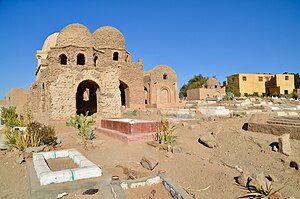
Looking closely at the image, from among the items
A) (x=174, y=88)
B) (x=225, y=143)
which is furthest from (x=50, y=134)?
(x=174, y=88)

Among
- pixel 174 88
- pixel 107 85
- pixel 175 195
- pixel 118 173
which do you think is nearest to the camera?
pixel 175 195

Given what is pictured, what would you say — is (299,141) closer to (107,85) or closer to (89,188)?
(89,188)

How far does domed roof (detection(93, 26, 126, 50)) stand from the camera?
23.1 m

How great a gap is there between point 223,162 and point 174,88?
23.4 meters

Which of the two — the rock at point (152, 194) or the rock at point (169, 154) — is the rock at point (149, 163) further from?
the rock at point (152, 194)

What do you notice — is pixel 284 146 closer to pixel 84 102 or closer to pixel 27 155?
pixel 27 155

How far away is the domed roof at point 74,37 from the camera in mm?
17125

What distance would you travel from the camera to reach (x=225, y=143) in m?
7.83

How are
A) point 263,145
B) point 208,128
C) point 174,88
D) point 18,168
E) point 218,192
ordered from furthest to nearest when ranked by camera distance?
1. point 174,88
2. point 208,128
3. point 263,145
4. point 18,168
5. point 218,192

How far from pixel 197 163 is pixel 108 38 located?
1989 cm

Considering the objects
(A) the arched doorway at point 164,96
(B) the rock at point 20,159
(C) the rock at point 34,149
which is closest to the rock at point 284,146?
(C) the rock at point 34,149

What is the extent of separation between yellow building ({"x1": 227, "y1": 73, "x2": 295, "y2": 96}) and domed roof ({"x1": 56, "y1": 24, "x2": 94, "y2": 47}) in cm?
3613

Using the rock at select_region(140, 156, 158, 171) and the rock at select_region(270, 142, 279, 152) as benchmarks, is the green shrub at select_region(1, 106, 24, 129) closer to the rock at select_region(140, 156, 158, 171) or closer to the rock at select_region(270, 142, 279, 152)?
the rock at select_region(140, 156, 158, 171)

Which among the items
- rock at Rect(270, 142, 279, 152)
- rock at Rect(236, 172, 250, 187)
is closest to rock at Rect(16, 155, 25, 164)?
rock at Rect(236, 172, 250, 187)
